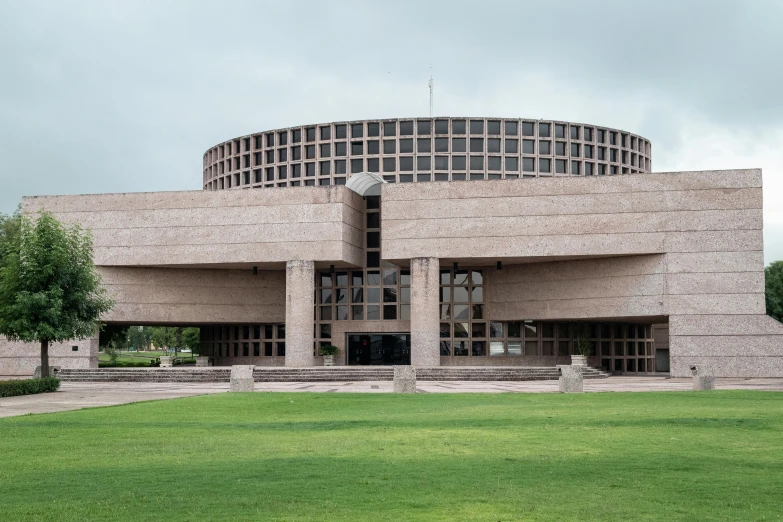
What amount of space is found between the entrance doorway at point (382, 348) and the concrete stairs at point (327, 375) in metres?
8.87

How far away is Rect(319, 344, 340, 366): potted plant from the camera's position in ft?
167

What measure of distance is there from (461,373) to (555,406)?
19.9 metres

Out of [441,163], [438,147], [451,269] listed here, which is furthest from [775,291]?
[451,269]

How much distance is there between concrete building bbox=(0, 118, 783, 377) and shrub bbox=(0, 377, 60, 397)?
51.1 feet

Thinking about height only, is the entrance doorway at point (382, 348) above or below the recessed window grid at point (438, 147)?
below

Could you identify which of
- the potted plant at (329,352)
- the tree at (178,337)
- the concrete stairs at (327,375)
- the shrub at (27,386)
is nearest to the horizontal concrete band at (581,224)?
the concrete stairs at (327,375)

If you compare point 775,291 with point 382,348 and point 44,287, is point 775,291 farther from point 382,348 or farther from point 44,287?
point 44,287

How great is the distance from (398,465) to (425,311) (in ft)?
112

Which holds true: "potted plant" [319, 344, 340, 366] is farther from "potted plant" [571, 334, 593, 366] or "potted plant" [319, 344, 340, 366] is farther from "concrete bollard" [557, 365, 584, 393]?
"concrete bollard" [557, 365, 584, 393]

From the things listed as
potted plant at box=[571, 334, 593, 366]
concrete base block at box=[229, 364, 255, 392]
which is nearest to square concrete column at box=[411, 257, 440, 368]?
potted plant at box=[571, 334, 593, 366]

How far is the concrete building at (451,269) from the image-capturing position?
4241cm

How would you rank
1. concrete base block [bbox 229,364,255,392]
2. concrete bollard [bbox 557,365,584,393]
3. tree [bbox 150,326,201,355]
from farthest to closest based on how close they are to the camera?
tree [bbox 150,326,201,355] → concrete base block [bbox 229,364,255,392] → concrete bollard [bbox 557,365,584,393]

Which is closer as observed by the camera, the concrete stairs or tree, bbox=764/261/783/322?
the concrete stairs

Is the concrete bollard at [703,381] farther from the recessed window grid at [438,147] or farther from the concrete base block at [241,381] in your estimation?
the recessed window grid at [438,147]
